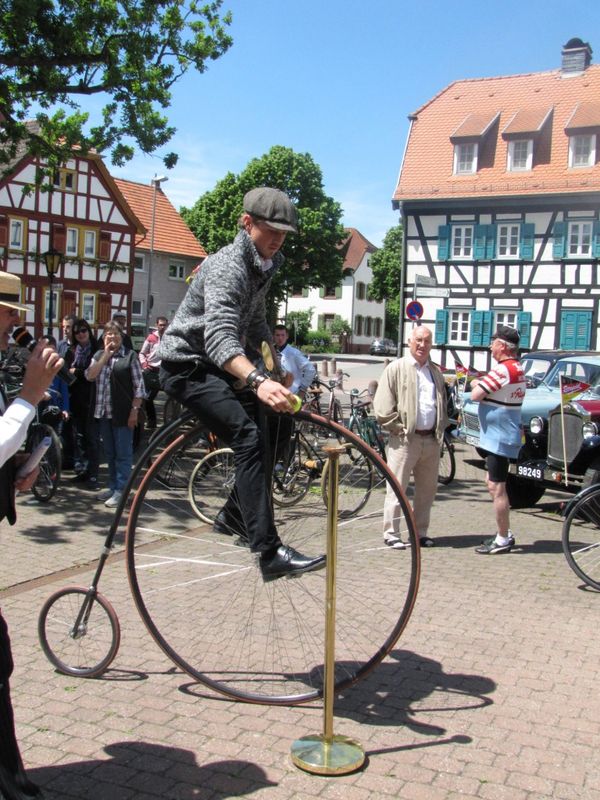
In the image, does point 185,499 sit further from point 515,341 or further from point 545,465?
point 545,465

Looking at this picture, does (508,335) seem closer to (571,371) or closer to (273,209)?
(273,209)

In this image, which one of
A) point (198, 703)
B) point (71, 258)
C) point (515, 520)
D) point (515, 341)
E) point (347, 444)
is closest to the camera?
point (347, 444)

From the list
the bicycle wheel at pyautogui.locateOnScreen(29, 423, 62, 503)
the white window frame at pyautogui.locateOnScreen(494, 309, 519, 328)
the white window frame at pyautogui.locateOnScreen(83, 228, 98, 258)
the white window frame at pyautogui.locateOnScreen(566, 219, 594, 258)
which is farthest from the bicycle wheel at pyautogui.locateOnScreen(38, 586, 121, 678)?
the white window frame at pyautogui.locateOnScreen(83, 228, 98, 258)

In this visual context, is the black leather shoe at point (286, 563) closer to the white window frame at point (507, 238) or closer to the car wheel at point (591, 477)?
the car wheel at point (591, 477)

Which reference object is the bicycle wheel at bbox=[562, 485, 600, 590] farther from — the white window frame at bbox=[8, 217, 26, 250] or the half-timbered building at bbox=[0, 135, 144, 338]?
the white window frame at bbox=[8, 217, 26, 250]

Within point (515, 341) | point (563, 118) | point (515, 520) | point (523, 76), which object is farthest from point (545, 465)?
point (523, 76)

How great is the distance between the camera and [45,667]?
15.3 feet

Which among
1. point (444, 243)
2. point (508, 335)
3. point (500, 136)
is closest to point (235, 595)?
point (508, 335)

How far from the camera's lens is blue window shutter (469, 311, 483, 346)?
125ft

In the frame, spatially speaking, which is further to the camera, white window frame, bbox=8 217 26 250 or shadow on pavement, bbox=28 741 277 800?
white window frame, bbox=8 217 26 250

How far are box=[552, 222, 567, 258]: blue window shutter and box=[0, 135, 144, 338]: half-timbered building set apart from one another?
23472 millimetres

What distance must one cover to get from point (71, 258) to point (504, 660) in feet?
147

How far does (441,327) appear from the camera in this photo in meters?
38.8

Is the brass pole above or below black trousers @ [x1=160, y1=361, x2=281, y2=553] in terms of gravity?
below
